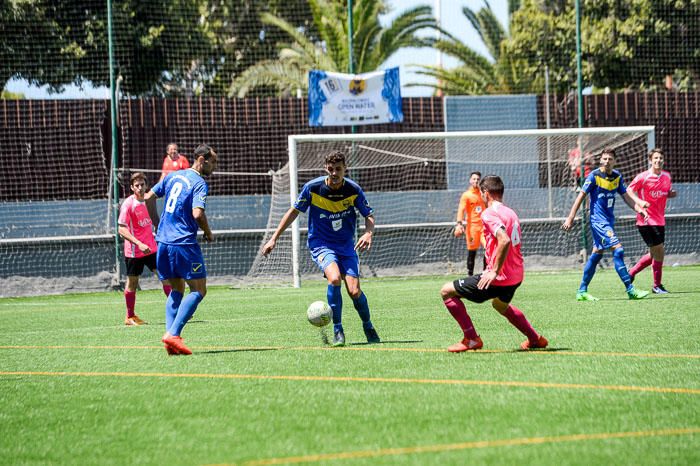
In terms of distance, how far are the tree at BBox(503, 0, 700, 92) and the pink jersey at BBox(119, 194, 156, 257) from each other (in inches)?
840

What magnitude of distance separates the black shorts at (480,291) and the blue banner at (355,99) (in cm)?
1344

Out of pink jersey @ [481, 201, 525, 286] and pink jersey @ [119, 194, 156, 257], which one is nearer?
pink jersey @ [481, 201, 525, 286]

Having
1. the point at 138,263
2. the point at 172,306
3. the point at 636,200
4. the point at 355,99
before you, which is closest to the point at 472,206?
the point at 355,99

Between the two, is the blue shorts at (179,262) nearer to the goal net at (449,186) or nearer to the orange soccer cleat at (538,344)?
the orange soccer cleat at (538,344)

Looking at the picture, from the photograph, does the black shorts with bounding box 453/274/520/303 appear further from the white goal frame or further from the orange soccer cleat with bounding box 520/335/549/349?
the white goal frame

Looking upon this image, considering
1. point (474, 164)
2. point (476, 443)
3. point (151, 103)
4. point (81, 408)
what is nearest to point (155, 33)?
point (151, 103)

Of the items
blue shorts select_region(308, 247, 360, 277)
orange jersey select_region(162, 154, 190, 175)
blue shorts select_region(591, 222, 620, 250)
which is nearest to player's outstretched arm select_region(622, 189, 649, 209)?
blue shorts select_region(591, 222, 620, 250)

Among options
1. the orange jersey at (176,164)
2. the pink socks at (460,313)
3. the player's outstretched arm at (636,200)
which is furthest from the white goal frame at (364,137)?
the pink socks at (460,313)

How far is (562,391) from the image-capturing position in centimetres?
640

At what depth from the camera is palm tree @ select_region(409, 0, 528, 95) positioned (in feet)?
120

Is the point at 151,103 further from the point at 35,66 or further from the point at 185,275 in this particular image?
the point at 185,275

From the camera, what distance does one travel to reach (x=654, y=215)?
51.2 feet

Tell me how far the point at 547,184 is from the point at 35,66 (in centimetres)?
1299

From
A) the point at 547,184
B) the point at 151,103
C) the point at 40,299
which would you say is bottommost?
the point at 40,299
